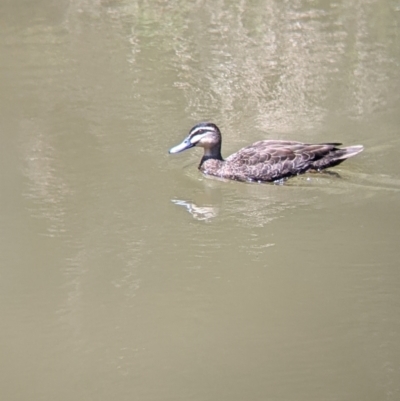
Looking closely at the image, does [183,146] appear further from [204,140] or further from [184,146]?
[204,140]

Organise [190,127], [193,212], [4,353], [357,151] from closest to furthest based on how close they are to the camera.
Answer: [4,353]
[193,212]
[357,151]
[190,127]

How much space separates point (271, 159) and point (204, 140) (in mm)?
752

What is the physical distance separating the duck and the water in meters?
0.18

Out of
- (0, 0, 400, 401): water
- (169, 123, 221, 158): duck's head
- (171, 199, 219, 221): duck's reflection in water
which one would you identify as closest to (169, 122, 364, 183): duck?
(169, 123, 221, 158): duck's head

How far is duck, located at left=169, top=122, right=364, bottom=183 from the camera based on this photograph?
9.54 m

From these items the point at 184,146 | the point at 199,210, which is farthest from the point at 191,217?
the point at 184,146

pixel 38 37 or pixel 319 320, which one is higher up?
pixel 38 37

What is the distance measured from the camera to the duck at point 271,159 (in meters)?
9.54

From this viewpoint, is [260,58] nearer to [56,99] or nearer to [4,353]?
[56,99]

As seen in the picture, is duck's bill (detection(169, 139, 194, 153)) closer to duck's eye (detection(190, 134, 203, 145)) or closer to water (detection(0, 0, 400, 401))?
duck's eye (detection(190, 134, 203, 145))

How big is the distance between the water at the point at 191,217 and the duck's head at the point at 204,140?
235mm

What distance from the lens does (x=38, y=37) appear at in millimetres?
13883

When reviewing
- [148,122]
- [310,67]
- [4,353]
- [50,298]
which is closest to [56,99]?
[148,122]

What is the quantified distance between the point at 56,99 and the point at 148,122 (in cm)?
139
